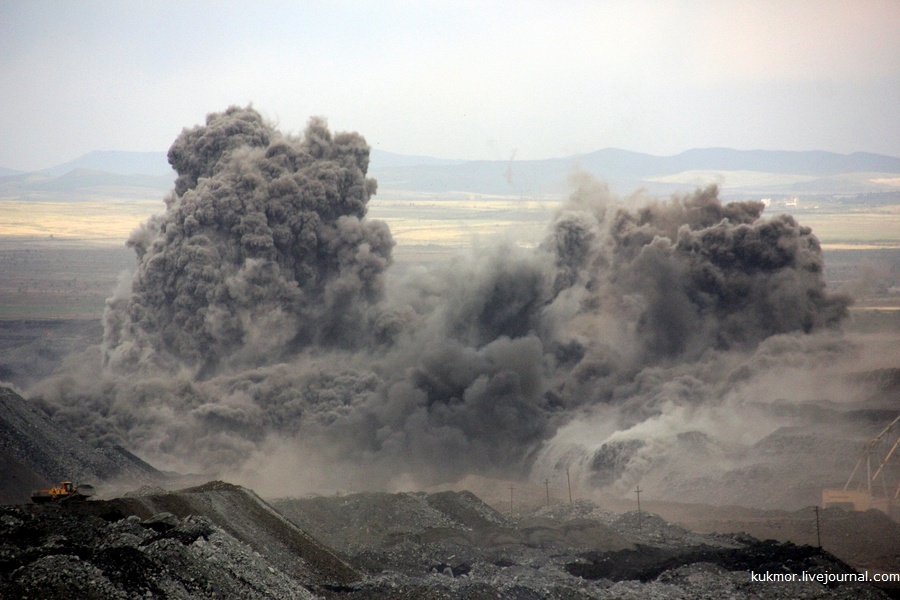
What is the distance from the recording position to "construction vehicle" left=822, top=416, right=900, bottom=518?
253 ft

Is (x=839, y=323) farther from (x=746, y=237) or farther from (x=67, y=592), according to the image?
(x=67, y=592)

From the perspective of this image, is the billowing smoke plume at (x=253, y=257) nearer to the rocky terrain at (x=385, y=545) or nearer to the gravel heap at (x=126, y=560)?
the rocky terrain at (x=385, y=545)

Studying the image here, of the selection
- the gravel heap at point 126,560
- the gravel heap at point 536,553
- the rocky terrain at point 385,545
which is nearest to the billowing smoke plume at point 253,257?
the rocky terrain at point 385,545

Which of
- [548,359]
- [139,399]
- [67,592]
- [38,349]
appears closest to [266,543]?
[67,592]

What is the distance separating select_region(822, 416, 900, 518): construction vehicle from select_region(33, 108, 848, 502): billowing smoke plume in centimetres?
1811

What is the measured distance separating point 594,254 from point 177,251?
49965 millimetres

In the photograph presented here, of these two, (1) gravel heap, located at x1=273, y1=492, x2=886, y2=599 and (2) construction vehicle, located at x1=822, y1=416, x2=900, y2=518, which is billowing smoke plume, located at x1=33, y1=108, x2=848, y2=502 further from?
(1) gravel heap, located at x1=273, y1=492, x2=886, y2=599

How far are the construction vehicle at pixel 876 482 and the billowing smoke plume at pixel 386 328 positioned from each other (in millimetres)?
18113

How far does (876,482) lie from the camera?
82375 millimetres

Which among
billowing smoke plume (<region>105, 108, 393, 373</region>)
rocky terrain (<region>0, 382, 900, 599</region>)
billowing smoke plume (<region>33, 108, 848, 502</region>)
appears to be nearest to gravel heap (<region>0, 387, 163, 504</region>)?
rocky terrain (<region>0, 382, 900, 599</region>)

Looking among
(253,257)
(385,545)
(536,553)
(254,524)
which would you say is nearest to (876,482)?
(536,553)

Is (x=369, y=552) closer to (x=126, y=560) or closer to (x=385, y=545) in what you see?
(x=385, y=545)

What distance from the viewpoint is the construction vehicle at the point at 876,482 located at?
77.2 metres

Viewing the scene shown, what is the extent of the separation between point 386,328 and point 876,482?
2202 inches
